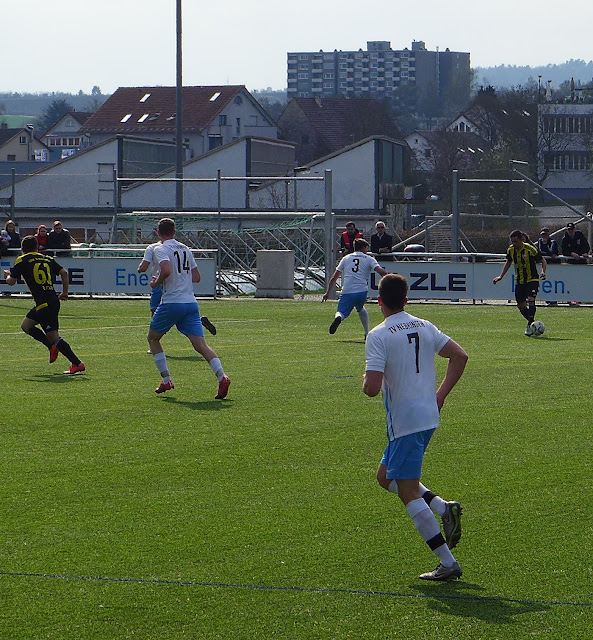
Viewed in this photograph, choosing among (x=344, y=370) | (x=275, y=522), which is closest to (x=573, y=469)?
(x=275, y=522)

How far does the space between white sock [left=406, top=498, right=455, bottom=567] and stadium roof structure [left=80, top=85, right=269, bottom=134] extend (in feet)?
294

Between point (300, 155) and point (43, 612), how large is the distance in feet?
349

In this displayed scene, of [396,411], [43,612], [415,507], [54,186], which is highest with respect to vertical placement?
[54,186]

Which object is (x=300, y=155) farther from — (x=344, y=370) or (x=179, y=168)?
(x=344, y=370)

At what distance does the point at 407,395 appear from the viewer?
20.5 feet

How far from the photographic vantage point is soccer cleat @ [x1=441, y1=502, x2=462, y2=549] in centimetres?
638

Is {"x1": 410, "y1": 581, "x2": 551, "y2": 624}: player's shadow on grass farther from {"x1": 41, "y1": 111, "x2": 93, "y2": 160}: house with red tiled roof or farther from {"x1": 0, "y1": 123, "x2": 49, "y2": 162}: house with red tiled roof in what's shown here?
{"x1": 41, "y1": 111, "x2": 93, "y2": 160}: house with red tiled roof

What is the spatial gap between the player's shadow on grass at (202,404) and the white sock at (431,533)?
234 inches

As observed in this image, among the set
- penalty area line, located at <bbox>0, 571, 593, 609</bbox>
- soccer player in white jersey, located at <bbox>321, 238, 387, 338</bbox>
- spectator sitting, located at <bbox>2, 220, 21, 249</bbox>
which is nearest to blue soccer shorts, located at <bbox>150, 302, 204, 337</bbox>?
soccer player in white jersey, located at <bbox>321, 238, 387, 338</bbox>

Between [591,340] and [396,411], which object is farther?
[591,340]

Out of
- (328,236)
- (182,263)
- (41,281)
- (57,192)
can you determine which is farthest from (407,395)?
(57,192)

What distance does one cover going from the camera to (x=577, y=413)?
38.2ft

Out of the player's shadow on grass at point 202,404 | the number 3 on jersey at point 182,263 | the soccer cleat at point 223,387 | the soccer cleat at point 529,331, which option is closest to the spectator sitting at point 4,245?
the soccer cleat at point 529,331

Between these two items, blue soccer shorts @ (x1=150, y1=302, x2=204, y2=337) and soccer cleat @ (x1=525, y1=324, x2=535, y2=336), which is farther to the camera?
soccer cleat @ (x1=525, y1=324, x2=535, y2=336)
